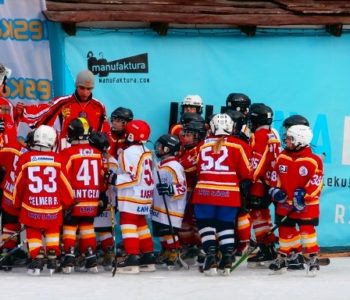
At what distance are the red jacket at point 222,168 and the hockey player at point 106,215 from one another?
0.96 meters

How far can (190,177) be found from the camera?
42.6ft

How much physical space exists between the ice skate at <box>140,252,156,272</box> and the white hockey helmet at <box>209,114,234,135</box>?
138 centimetres

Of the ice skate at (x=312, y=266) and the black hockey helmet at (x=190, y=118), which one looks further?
the black hockey helmet at (x=190, y=118)

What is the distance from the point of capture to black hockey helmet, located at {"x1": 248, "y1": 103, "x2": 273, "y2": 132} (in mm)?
12781

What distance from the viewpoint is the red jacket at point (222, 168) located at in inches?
481

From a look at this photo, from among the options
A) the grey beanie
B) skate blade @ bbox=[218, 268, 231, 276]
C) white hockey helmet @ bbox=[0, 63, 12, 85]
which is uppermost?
white hockey helmet @ bbox=[0, 63, 12, 85]

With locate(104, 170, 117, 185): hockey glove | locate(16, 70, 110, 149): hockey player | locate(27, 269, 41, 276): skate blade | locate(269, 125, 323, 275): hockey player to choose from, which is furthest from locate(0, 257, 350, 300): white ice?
locate(16, 70, 110, 149): hockey player

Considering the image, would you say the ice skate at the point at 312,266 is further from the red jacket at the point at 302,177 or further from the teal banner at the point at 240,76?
the teal banner at the point at 240,76

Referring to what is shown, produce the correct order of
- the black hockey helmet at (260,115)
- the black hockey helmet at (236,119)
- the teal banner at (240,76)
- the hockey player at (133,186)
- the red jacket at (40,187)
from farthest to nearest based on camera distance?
the teal banner at (240,76) < the black hockey helmet at (260,115) < the black hockey helmet at (236,119) < the hockey player at (133,186) < the red jacket at (40,187)

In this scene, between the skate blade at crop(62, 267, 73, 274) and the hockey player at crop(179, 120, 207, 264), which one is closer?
the skate blade at crop(62, 267, 73, 274)

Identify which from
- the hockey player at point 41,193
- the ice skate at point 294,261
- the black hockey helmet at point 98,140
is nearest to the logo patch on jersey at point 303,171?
the ice skate at point 294,261

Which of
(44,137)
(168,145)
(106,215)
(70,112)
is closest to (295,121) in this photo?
(168,145)

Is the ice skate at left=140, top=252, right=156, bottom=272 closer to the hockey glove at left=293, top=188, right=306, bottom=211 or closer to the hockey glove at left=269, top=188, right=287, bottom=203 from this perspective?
the hockey glove at left=269, top=188, right=287, bottom=203

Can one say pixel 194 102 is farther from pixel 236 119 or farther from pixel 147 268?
pixel 147 268
